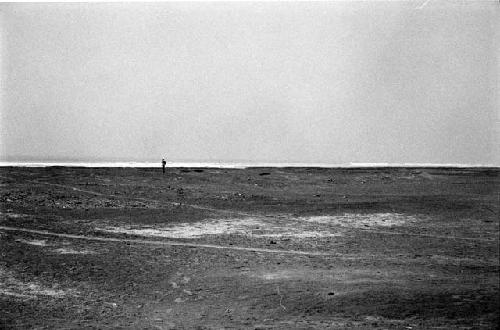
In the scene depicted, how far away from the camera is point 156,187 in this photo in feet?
61.6

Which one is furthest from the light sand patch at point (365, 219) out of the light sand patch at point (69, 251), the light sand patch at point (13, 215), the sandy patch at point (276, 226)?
the light sand patch at point (13, 215)

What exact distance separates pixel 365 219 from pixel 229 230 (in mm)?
3611

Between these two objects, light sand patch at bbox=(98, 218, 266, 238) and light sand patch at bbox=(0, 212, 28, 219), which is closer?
light sand patch at bbox=(98, 218, 266, 238)

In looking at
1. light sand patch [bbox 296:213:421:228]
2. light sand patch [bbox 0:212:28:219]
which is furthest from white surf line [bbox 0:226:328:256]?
light sand patch [bbox 296:213:421:228]

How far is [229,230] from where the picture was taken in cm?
1052

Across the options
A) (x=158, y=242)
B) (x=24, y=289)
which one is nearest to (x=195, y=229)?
(x=158, y=242)

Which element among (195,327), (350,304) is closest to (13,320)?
(195,327)

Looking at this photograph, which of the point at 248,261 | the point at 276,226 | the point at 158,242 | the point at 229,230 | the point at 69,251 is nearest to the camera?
the point at 248,261

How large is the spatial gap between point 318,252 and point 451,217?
5.09 m

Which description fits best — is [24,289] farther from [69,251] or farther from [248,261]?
[248,261]

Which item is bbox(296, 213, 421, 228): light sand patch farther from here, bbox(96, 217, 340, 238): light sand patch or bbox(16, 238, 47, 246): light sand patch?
bbox(16, 238, 47, 246): light sand patch

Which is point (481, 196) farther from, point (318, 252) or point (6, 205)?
point (6, 205)

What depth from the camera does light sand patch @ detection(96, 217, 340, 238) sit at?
10008 mm

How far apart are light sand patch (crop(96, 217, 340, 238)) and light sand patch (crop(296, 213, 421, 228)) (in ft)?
2.64
